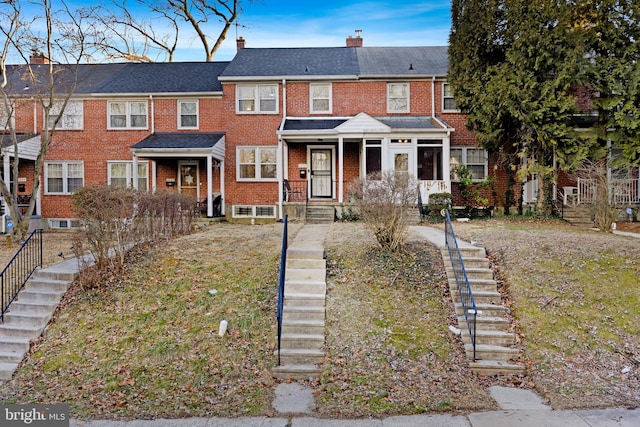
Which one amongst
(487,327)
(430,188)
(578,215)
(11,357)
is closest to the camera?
(11,357)

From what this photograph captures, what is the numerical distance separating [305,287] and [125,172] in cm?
1381

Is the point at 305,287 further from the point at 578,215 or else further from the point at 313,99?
the point at 313,99

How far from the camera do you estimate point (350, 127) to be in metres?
15.4

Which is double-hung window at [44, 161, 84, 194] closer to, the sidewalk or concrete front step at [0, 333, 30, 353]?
concrete front step at [0, 333, 30, 353]

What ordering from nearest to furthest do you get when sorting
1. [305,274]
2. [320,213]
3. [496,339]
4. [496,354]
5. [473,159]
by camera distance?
1. [496,354]
2. [496,339]
3. [305,274]
4. [320,213]
5. [473,159]

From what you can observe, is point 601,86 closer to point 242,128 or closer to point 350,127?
point 350,127

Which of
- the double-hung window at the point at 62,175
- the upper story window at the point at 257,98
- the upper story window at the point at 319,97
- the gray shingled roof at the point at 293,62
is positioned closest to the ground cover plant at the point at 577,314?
the upper story window at the point at 319,97

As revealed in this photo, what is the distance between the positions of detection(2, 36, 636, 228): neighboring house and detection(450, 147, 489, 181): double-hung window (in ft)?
0.13

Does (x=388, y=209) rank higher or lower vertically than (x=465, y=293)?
higher

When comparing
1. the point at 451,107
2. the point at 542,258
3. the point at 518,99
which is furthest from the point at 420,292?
the point at 451,107

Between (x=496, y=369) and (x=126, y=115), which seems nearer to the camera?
(x=496, y=369)

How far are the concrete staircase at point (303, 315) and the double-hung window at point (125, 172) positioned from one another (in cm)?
1194

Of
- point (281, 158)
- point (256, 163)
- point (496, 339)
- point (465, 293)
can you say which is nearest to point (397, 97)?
point (281, 158)

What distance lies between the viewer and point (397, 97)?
668 inches
